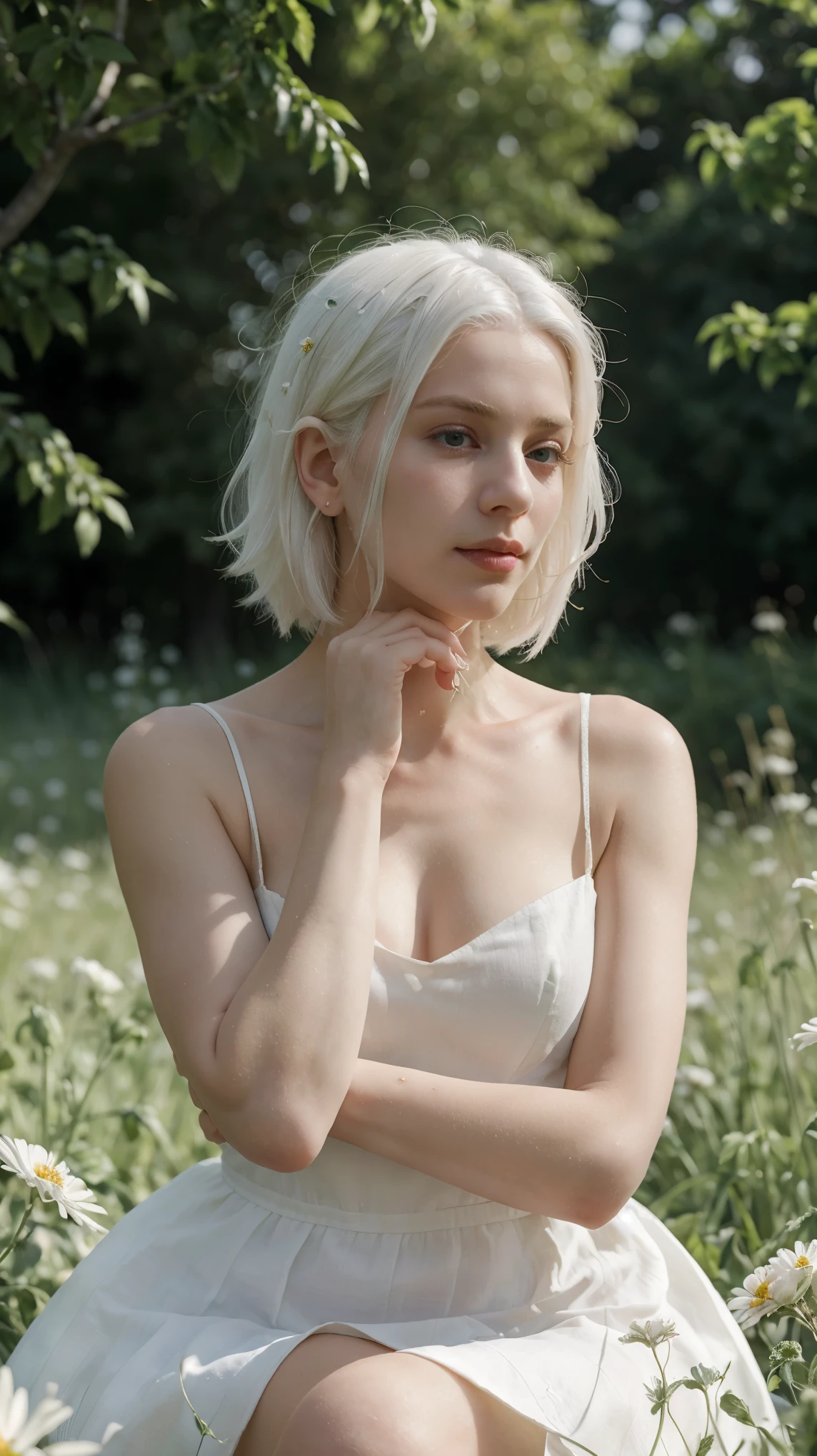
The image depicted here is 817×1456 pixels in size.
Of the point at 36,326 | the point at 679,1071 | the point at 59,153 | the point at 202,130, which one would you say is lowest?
the point at 679,1071

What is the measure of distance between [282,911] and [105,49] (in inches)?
65.7

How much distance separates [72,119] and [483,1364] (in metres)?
2.37

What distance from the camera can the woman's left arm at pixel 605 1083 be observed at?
5.34 ft

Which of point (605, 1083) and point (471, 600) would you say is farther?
point (471, 600)

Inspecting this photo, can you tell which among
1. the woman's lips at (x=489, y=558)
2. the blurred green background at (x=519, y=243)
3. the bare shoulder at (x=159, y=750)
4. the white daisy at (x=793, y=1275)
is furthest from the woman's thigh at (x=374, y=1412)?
the blurred green background at (x=519, y=243)

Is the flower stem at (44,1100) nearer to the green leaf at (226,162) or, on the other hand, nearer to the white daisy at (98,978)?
the white daisy at (98,978)

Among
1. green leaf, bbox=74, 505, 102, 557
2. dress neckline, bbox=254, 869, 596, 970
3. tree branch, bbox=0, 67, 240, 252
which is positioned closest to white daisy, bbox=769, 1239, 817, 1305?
dress neckline, bbox=254, 869, 596, 970

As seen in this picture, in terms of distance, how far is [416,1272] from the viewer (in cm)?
172

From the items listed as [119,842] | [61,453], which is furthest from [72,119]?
[119,842]

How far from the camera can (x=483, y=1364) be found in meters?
1.54

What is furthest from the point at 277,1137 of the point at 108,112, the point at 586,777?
the point at 108,112

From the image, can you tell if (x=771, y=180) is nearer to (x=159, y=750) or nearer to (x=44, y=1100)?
(x=159, y=750)

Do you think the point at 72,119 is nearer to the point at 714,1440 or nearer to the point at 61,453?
the point at 61,453

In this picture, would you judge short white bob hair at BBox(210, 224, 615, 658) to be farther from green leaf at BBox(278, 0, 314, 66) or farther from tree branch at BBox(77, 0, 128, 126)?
tree branch at BBox(77, 0, 128, 126)
